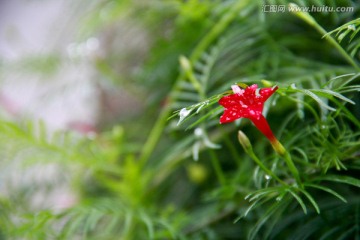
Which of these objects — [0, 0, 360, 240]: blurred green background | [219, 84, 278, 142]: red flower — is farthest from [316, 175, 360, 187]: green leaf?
[219, 84, 278, 142]: red flower

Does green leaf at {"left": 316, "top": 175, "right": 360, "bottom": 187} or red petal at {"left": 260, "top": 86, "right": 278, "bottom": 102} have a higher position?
red petal at {"left": 260, "top": 86, "right": 278, "bottom": 102}

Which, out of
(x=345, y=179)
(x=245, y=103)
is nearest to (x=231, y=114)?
(x=245, y=103)

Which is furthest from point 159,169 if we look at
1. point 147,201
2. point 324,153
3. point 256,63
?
point 324,153

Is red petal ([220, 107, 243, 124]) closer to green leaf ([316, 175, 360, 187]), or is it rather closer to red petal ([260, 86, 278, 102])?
red petal ([260, 86, 278, 102])

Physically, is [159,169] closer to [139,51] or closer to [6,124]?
[6,124]

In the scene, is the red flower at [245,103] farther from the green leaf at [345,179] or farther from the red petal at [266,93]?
the green leaf at [345,179]

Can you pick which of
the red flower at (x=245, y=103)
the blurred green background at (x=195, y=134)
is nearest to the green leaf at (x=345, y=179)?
the blurred green background at (x=195, y=134)

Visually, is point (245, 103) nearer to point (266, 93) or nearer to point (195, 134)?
point (266, 93)

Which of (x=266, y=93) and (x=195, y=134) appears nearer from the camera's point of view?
(x=266, y=93)
